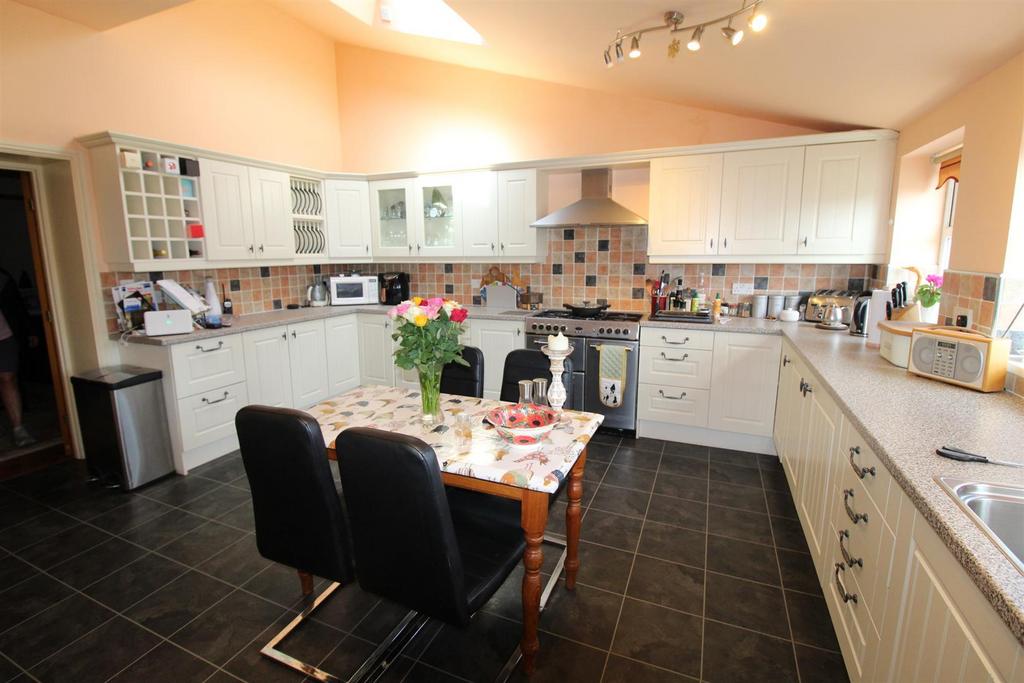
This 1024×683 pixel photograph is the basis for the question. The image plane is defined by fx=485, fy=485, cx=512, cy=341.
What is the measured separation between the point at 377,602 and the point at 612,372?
2.22m

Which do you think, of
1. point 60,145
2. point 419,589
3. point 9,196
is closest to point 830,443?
point 419,589

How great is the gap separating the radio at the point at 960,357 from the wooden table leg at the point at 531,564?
1715 mm

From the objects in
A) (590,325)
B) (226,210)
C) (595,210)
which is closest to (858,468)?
(590,325)

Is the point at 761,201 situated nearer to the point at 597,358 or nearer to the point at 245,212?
the point at 597,358

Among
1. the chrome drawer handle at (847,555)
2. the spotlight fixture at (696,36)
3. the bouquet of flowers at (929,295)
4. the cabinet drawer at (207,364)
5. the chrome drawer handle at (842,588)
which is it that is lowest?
the chrome drawer handle at (842,588)

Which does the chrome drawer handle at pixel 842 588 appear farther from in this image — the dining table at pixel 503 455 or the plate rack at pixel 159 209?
the plate rack at pixel 159 209

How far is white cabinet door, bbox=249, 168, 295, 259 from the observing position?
150 inches

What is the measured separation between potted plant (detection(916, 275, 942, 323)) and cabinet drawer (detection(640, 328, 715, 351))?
1156mm

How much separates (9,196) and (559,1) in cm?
473

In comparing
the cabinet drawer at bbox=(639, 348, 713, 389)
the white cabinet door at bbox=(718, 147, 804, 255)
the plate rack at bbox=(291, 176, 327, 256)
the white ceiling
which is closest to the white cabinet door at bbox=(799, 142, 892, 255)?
the white cabinet door at bbox=(718, 147, 804, 255)

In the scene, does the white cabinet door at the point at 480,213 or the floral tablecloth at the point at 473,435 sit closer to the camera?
the floral tablecloth at the point at 473,435

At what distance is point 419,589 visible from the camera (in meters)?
1.44

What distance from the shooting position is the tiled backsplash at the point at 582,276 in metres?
3.62

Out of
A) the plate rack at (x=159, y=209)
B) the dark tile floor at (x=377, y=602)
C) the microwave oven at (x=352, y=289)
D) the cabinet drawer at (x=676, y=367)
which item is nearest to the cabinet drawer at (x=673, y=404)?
the cabinet drawer at (x=676, y=367)
